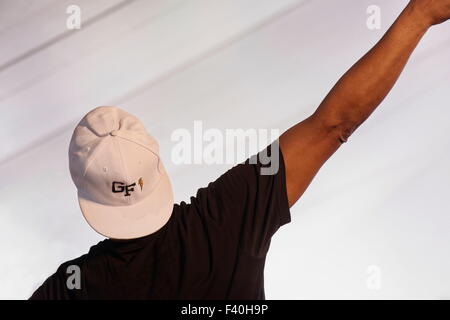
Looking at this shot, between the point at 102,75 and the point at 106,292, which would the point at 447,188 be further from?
the point at 106,292

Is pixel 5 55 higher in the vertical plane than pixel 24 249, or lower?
higher

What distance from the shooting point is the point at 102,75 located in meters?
1.96

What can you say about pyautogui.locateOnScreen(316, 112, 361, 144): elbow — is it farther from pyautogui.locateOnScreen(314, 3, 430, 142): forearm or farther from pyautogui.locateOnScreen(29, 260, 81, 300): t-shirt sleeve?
pyautogui.locateOnScreen(29, 260, 81, 300): t-shirt sleeve

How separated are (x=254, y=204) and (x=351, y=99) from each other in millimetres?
127

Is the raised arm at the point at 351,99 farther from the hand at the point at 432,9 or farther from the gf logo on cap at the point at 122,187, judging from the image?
the gf logo on cap at the point at 122,187

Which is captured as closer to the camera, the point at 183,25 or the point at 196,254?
the point at 196,254

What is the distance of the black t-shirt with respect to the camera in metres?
0.54

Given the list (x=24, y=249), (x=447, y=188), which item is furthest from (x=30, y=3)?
(x=447, y=188)

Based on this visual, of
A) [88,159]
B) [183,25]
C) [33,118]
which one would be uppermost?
[183,25]

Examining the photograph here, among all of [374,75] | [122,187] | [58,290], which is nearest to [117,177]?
[122,187]

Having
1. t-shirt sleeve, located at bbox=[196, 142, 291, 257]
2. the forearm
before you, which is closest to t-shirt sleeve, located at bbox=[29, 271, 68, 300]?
t-shirt sleeve, located at bbox=[196, 142, 291, 257]

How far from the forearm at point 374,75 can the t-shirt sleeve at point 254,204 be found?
0.21 ft

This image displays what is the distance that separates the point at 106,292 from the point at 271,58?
60.0 inches

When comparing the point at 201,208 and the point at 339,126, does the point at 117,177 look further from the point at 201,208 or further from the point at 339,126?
the point at 339,126
